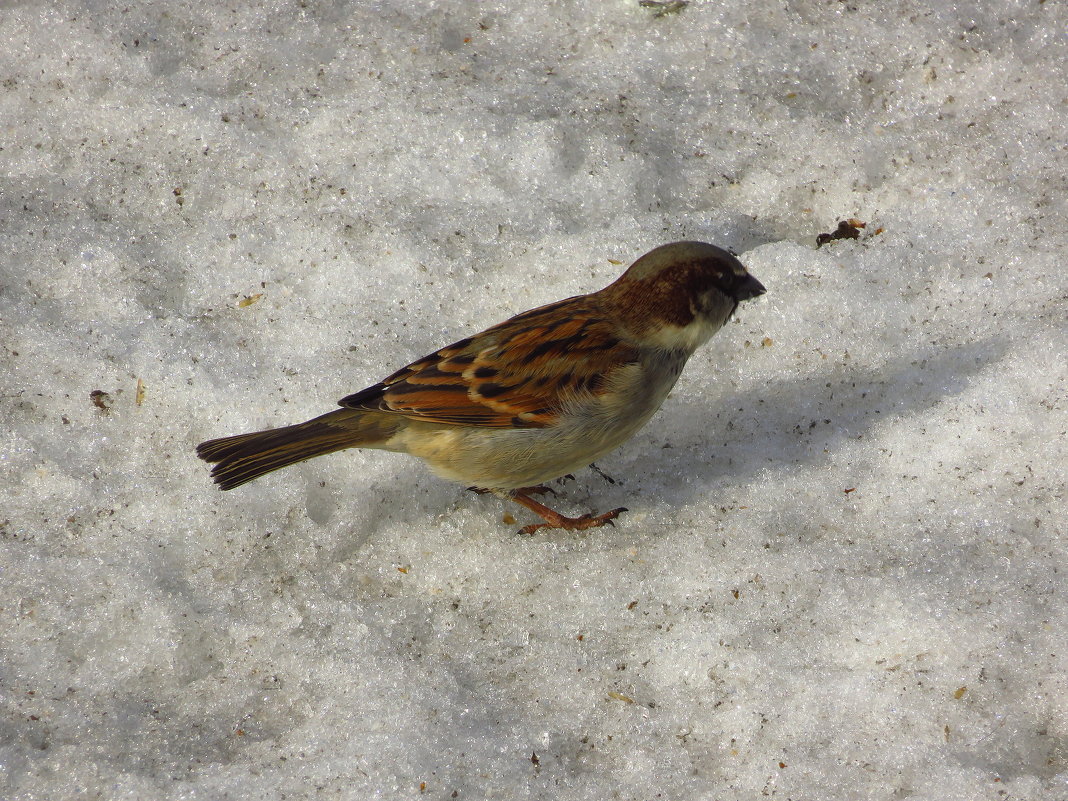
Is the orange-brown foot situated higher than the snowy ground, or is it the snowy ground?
the snowy ground

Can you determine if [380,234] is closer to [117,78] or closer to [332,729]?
[117,78]

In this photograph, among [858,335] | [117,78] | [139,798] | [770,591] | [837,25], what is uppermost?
[837,25]

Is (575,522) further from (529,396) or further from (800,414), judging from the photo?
(800,414)

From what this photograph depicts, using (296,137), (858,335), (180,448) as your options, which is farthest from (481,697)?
(296,137)

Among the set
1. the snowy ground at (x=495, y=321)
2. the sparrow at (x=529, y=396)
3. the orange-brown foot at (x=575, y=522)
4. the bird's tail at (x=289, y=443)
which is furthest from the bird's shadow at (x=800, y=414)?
the bird's tail at (x=289, y=443)

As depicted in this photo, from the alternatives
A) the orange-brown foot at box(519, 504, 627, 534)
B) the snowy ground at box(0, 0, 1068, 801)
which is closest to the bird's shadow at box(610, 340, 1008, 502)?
the snowy ground at box(0, 0, 1068, 801)

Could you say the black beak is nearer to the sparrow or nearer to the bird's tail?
the sparrow

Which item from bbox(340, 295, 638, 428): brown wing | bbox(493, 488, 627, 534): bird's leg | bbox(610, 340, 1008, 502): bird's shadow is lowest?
bbox(493, 488, 627, 534): bird's leg
